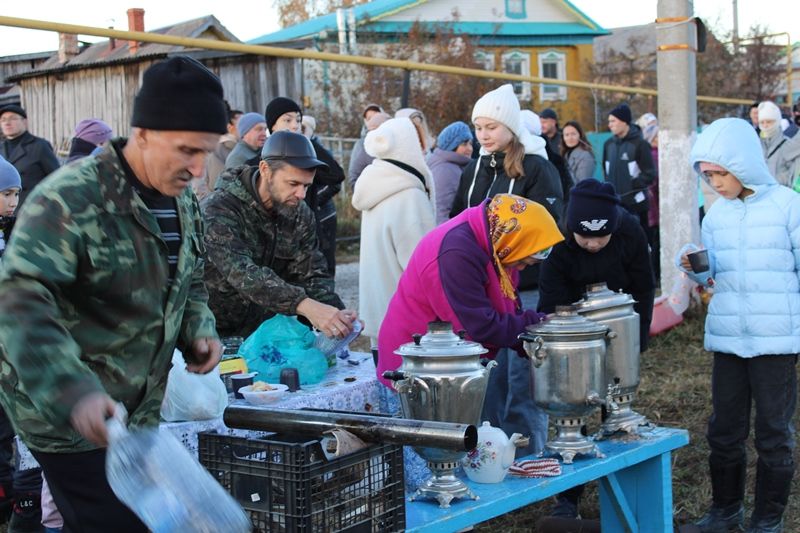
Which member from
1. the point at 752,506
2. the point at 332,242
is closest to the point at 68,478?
the point at 752,506

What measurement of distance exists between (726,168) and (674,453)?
183 centimetres

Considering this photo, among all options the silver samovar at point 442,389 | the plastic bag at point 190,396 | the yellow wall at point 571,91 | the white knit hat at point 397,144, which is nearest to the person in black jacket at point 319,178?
the white knit hat at point 397,144

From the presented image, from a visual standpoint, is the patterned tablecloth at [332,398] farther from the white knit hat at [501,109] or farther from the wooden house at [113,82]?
the wooden house at [113,82]

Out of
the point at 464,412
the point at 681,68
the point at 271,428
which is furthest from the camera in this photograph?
the point at 681,68

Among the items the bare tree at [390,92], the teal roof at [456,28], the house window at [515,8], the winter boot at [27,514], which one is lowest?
the winter boot at [27,514]

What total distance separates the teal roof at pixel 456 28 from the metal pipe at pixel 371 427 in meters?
24.8

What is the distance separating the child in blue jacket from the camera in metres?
4.55

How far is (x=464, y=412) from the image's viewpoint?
356 cm

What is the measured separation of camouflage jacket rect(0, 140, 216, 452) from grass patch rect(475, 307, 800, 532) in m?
2.60

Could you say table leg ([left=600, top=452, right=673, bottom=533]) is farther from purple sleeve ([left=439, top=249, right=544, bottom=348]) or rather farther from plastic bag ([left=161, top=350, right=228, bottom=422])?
plastic bag ([left=161, top=350, right=228, bottom=422])

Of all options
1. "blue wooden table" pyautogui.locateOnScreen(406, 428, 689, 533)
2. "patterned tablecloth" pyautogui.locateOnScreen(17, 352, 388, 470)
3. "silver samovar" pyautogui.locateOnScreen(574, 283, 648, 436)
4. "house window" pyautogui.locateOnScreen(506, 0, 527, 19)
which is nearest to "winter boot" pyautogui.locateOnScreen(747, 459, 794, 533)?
"blue wooden table" pyautogui.locateOnScreen(406, 428, 689, 533)

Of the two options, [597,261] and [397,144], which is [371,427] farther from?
[397,144]

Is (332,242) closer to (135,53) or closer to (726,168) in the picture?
(726,168)

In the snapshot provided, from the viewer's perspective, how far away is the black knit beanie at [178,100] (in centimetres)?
254
